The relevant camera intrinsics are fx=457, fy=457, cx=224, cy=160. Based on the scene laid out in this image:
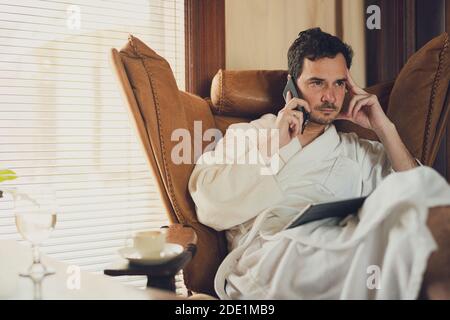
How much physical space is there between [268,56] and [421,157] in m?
1.03

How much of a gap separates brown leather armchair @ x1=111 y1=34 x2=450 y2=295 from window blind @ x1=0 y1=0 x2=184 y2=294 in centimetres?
43

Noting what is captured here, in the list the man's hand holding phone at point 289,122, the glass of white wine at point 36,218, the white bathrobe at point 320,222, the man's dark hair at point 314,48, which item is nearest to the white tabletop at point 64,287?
the glass of white wine at point 36,218

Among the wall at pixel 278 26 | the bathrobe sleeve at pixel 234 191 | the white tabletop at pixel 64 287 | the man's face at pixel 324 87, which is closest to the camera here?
the white tabletop at pixel 64 287

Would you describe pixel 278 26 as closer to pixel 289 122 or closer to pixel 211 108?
pixel 211 108

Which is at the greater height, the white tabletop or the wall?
the wall

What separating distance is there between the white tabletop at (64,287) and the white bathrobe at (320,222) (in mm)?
425

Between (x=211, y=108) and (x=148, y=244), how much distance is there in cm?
106

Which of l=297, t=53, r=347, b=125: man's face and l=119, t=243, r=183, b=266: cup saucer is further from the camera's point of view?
l=297, t=53, r=347, b=125: man's face

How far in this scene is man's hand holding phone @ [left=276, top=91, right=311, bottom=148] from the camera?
1.71 metres

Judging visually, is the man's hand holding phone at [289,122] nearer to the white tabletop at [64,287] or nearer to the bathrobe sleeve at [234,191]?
the bathrobe sleeve at [234,191]

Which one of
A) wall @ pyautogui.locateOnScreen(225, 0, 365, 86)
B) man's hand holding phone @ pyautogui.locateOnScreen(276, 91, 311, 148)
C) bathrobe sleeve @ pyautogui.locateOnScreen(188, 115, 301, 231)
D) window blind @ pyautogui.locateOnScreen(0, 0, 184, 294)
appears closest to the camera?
bathrobe sleeve @ pyautogui.locateOnScreen(188, 115, 301, 231)

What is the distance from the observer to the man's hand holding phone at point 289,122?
1706 millimetres

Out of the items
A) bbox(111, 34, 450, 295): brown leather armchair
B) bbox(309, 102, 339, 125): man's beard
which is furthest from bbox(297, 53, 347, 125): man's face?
bbox(111, 34, 450, 295): brown leather armchair

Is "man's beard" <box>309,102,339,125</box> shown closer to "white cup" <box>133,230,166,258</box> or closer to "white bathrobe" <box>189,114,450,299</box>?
"white bathrobe" <box>189,114,450,299</box>
